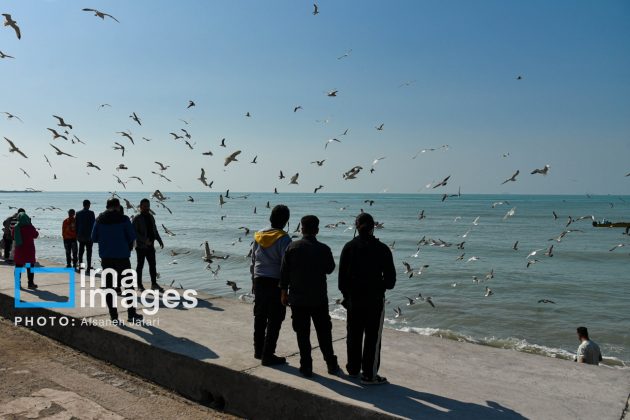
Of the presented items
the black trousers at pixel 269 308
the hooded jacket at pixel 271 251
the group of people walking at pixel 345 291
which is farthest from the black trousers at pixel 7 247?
the group of people walking at pixel 345 291

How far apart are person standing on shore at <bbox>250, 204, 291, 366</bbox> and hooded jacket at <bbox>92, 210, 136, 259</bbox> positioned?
259 centimetres

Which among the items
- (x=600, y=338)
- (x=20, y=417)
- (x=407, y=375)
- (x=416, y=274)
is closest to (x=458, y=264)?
(x=416, y=274)

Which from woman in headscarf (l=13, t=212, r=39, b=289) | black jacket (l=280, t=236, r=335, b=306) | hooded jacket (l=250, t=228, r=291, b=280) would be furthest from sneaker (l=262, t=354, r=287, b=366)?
woman in headscarf (l=13, t=212, r=39, b=289)

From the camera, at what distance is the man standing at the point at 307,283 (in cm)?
452

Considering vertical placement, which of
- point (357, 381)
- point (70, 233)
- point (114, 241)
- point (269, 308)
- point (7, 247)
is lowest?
point (357, 381)

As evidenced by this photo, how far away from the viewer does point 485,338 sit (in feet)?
39.7

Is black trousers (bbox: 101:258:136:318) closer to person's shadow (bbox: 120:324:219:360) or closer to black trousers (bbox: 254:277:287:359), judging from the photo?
person's shadow (bbox: 120:324:219:360)

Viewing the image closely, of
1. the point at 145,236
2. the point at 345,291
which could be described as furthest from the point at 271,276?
the point at 145,236

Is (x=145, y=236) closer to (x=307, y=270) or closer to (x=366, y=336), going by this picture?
(x=307, y=270)

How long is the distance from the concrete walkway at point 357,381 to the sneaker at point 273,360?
8cm

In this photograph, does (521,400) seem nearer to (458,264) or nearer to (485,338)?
(485,338)

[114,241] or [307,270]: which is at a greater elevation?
[114,241]

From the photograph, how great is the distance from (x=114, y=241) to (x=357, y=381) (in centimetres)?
396

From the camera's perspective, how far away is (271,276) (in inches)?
192
